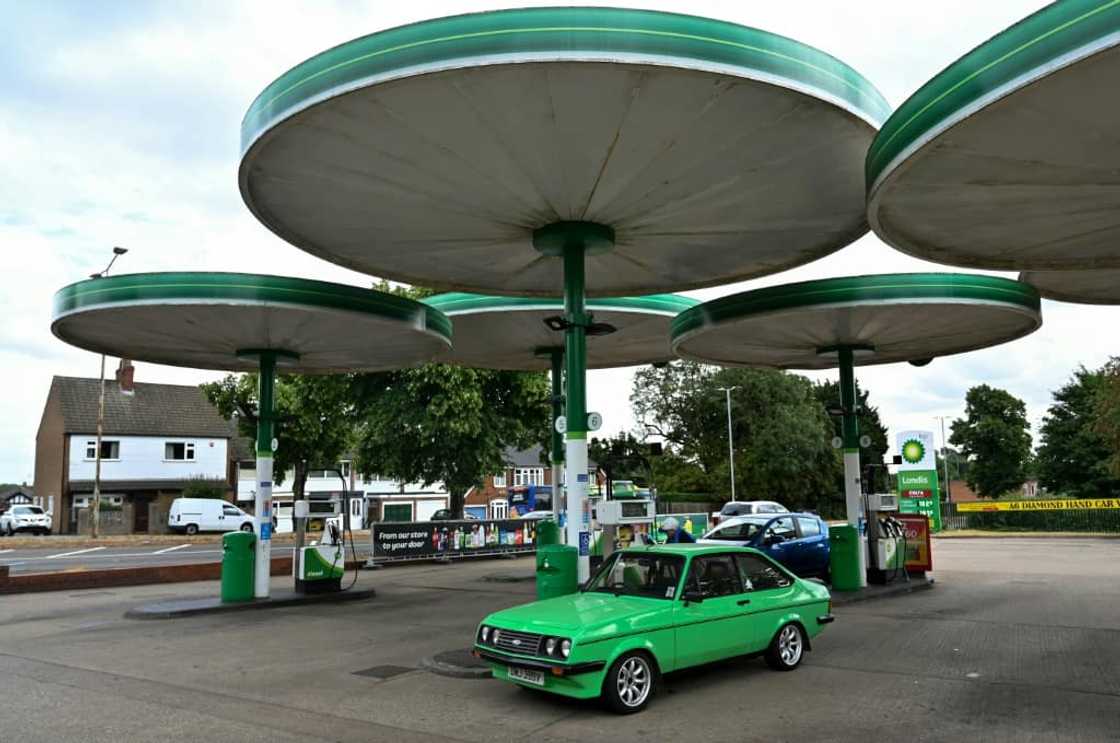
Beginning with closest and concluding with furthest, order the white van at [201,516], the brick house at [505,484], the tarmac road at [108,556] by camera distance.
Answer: the tarmac road at [108,556] < the white van at [201,516] < the brick house at [505,484]

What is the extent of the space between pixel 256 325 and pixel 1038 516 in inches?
1514

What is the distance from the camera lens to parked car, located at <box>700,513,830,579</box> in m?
18.1

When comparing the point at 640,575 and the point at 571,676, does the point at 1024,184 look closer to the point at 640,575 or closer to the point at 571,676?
the point at 640,575

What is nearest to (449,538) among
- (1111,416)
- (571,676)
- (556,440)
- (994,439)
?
(556,440)

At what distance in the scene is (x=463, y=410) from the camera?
30.2 m

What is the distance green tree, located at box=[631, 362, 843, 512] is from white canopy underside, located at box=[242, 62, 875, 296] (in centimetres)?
4488

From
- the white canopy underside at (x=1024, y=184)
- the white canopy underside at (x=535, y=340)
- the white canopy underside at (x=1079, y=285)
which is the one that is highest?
the white canopy underside at (x=535, y=340)

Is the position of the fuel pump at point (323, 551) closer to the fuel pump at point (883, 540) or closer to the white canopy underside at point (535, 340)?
the white canopy underside at point (535, 340)

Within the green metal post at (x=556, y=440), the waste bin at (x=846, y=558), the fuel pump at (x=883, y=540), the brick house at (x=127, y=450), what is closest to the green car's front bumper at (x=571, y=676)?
the waste bin at (x=846, y=558)

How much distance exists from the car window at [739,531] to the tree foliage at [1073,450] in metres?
47.1

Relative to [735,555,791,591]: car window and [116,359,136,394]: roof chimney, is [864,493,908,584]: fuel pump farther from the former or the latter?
[116,359,136,394]: roof chimney

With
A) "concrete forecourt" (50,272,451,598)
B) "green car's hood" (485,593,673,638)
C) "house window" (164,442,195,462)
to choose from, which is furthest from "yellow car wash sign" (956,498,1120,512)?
"house window" (164,442,195,462)

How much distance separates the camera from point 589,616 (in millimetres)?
8078

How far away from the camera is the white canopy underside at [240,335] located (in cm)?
1428
